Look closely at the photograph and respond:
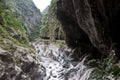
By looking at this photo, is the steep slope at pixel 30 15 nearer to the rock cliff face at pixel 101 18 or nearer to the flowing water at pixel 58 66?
the flowing water at pixel 58 66

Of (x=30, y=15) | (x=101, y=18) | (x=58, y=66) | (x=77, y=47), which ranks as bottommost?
(x=58, y=66)

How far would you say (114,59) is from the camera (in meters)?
17.6

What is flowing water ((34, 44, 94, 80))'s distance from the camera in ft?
83.5

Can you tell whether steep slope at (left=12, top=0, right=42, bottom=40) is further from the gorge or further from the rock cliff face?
the rock cliff face

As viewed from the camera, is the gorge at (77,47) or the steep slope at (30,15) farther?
the steep slope at (30,15)

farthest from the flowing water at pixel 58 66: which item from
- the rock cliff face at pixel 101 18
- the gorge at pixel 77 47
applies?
the rock cliff face at pixel 101 18

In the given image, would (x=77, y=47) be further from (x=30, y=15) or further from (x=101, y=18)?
(x=30, y=15)

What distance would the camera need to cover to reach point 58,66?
3578cm

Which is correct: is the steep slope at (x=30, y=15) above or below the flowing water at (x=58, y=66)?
above

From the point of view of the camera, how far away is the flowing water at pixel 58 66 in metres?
25.5

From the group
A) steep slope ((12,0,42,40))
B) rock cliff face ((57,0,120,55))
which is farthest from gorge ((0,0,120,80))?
steep slope ((12,0,42,40))

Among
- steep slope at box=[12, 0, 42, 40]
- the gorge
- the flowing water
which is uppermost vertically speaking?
steep slope at box=[12, 0, 42, 40]

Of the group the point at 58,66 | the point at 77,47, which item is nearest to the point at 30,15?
the point at 58,66

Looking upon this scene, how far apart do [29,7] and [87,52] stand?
66250 mm
